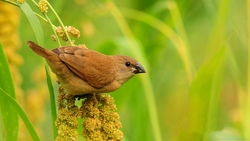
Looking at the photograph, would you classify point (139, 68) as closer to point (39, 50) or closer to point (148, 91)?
point (148, 91)

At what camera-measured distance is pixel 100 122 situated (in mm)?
2316

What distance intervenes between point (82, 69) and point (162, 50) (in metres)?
1.65

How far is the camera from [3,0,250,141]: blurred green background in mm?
3308

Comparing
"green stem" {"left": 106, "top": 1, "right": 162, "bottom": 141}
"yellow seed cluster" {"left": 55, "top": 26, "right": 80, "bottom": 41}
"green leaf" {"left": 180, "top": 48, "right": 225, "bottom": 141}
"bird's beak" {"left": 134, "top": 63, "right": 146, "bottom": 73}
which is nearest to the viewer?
"green leaf" {"left": 180, "top": 48, "right": 225, "bottom": 141}

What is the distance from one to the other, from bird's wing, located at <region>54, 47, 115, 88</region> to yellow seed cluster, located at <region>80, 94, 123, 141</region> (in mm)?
340

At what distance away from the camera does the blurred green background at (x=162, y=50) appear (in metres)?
3.31

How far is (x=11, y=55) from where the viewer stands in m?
3.24

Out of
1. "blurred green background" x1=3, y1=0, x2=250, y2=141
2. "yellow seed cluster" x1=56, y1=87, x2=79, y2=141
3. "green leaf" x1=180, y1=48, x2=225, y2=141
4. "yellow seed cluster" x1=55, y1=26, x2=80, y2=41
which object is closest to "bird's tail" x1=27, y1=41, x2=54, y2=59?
"yellow seed cluster" x1=55, y1=26, x2=80, y2=41

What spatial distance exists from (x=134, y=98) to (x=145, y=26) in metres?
0.65

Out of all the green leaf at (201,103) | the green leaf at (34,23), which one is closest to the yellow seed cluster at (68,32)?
the green leaf at (34,23)

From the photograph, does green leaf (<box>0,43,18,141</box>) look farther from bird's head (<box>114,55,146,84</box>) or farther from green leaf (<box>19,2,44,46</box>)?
bird's head (<box>114,55,146,84</box>)

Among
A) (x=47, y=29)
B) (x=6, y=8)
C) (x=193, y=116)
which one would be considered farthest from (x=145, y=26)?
(x=193, y=116)

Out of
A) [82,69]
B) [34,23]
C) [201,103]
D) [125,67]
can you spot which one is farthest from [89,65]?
[201,103]

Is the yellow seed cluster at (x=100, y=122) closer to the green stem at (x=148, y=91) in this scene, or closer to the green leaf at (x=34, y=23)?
the green leaf at (x=34, y=23)
